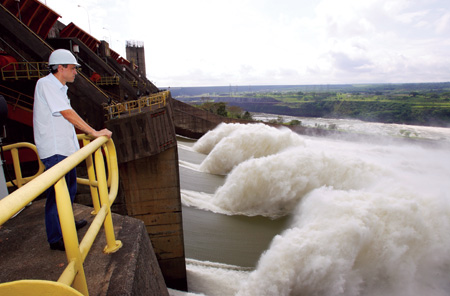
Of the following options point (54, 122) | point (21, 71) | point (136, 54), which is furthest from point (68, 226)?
point (136, 54)

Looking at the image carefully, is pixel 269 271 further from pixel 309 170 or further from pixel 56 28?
pixel 56 28

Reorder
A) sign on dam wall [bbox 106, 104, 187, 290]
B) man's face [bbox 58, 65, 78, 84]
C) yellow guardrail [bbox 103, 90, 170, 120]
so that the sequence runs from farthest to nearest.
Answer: yellow guardrail [bbox 103, 90, 170, 120] < sign on dam wall [bbox 106, 104, 187, 290] < man's face [bbox 58, 65, 78, 84]

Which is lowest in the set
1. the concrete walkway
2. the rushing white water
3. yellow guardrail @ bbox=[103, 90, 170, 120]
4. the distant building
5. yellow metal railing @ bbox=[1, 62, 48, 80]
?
the rushing white water

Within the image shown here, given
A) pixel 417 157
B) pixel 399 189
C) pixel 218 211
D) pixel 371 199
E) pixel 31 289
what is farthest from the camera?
pixel 417 157

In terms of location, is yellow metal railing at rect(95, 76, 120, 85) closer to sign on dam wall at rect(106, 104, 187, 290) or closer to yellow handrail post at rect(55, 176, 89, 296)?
sign on dam wall at rect(106, 104, 187, 290)

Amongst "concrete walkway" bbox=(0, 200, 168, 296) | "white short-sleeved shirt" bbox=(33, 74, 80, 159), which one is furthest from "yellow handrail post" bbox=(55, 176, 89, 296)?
"white short-sleeved shirt" bbox=(33, 74, 80, 159)

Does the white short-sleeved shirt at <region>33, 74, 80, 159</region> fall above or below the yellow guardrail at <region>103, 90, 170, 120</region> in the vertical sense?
above

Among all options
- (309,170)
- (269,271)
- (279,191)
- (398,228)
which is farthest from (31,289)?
(309,170)

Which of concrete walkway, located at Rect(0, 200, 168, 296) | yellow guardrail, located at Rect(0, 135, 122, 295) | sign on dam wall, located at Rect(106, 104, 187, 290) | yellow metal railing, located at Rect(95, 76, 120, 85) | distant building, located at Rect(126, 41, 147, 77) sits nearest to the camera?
yellow guardrail, located at Rect(0, 135, 122, 295)
